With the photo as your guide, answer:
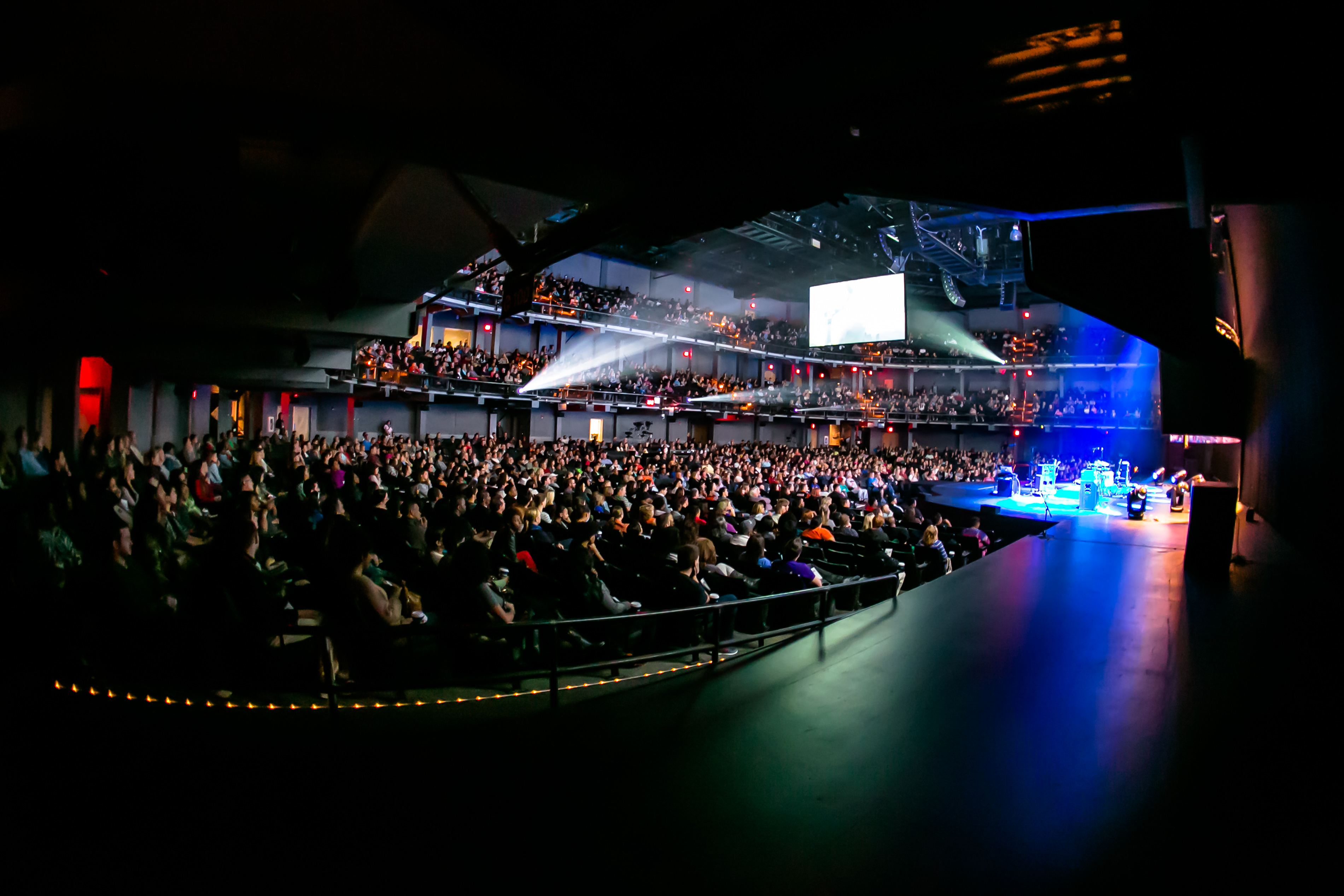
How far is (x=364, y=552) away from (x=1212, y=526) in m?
8.34

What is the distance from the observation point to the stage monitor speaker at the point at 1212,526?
679 cm

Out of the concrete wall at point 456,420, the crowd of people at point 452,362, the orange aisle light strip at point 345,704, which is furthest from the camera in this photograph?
the concrete wall at point 456,420

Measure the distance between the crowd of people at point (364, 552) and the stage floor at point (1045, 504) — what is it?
12.6 feet

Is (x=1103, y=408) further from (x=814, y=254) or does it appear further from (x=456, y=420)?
(x=456, y=420)

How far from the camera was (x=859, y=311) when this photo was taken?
2217cm

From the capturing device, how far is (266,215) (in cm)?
592

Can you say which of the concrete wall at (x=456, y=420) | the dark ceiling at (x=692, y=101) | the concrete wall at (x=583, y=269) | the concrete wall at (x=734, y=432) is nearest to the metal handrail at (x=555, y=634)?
the dark ceiling at (x=692, y=101)

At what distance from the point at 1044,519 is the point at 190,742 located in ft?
44.5

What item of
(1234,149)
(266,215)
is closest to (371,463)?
(266,215)

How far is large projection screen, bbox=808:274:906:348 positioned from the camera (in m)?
20.8

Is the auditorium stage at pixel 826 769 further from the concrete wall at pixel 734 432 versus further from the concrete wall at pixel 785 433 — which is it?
the concrete wall at pixel 785 433

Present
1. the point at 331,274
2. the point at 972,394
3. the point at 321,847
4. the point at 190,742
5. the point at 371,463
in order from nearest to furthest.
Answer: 1. the point at 321,847
2. the point at 190,742
3. the point at 331,274
4. the point at 371,463
5. the point at 972,394

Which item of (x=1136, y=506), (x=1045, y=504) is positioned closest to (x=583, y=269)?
(x=1045, y=504)

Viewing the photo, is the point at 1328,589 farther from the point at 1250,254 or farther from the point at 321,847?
the point at 321,847
